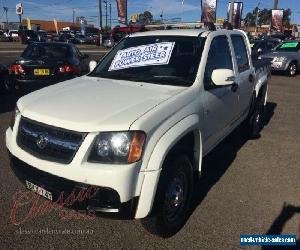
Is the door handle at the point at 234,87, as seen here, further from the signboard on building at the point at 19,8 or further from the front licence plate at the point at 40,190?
the signboard on building at the point at 19,8

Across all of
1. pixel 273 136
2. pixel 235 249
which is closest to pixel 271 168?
pixel 273 136

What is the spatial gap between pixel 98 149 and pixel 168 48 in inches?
76.5

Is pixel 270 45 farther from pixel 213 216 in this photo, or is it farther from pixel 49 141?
pixel 49 141

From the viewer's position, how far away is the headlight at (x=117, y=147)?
2.82 meters

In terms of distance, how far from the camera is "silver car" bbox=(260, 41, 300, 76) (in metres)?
16.9

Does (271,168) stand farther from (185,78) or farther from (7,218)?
(7,218)

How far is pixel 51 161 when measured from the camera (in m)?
2.97

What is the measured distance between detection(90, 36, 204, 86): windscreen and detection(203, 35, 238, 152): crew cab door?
0.67ft

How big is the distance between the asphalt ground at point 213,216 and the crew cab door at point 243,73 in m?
0.90

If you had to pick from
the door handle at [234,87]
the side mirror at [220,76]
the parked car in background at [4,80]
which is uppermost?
the side mirror at [220,76]

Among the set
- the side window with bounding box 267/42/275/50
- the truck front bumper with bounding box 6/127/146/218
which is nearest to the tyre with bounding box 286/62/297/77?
the side window with bounding box 267/42/275/50

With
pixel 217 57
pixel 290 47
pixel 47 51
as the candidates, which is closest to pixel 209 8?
pixel 290 47

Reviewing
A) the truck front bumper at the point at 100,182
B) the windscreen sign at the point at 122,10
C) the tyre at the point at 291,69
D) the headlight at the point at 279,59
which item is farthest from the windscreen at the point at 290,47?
the windscreen sign at the point at 122,10

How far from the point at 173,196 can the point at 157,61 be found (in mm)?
1626
